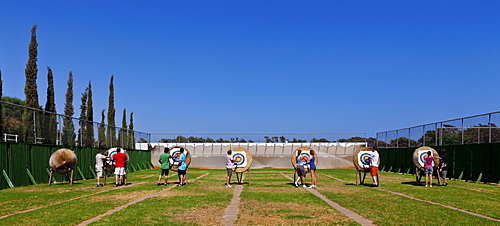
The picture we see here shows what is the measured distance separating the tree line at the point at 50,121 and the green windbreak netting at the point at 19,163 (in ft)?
2.48

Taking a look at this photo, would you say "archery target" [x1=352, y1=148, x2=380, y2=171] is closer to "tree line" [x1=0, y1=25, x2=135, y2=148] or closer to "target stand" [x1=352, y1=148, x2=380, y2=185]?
"target stand" [x1=352, y1=148, x2=380, y2=185]

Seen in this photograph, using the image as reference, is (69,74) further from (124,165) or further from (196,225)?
(196,225)

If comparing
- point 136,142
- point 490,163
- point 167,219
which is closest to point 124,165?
point 167,219

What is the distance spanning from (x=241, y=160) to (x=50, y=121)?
12.8m

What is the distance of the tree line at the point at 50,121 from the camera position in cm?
2931

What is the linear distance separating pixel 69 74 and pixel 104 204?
5934 cm

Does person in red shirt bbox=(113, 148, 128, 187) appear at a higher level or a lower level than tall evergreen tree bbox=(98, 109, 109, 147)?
lower

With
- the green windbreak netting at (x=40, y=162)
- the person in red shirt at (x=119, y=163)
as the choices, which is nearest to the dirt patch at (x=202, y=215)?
the person in red shirt at (x=119, y=163)

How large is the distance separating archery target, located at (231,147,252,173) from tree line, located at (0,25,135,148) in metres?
11.7

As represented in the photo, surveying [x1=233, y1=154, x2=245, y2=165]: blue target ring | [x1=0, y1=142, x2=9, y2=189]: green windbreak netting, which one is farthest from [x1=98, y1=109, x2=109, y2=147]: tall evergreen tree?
[x1=0, y1=142, x2=9, y2=189]: green windbreak netting

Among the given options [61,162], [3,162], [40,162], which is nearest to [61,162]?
[61,162]

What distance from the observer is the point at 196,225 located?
12.7 meters

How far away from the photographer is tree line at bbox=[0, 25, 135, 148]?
1154 inches

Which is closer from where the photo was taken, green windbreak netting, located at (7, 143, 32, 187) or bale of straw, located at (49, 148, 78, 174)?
green windbreak netting, located at (7, 143, 32, 187)
